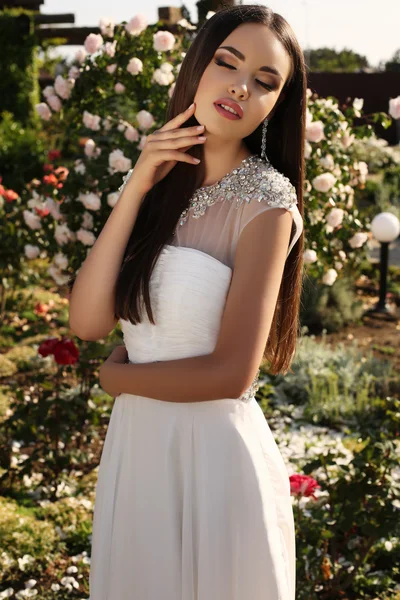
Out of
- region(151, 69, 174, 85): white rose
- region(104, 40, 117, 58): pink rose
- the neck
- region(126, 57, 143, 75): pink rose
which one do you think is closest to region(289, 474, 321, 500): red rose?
the neck

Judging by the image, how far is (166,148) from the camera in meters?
1.76

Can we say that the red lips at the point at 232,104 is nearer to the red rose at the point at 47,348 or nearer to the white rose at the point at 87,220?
the red rose at the point at 47,348

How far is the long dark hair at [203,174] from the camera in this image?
1.74 m

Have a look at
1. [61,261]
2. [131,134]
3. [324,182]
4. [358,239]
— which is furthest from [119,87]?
[358,239]

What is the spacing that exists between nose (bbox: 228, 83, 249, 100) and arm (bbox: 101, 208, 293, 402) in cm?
25

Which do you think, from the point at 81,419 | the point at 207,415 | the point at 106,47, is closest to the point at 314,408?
the point at 81,419

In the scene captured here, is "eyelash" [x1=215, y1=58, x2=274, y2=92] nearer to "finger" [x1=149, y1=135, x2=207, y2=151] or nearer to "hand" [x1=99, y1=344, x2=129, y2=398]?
"finger" [x1=149, y1=135, x2=207, y2=151]

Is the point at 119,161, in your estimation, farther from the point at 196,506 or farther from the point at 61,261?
the point at 196,506

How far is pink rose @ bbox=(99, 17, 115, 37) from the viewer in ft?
14.7

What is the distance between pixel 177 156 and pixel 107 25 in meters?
3.03

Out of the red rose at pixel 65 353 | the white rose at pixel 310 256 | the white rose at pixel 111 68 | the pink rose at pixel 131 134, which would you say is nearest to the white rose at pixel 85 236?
the pink rose at pixel 131 134

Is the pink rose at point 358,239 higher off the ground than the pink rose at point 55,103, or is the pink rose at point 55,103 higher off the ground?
the pink rose at point 55,103

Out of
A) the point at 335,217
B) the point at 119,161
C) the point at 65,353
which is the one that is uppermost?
the point at 119,161

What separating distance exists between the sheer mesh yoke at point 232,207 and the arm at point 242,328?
4 cm
